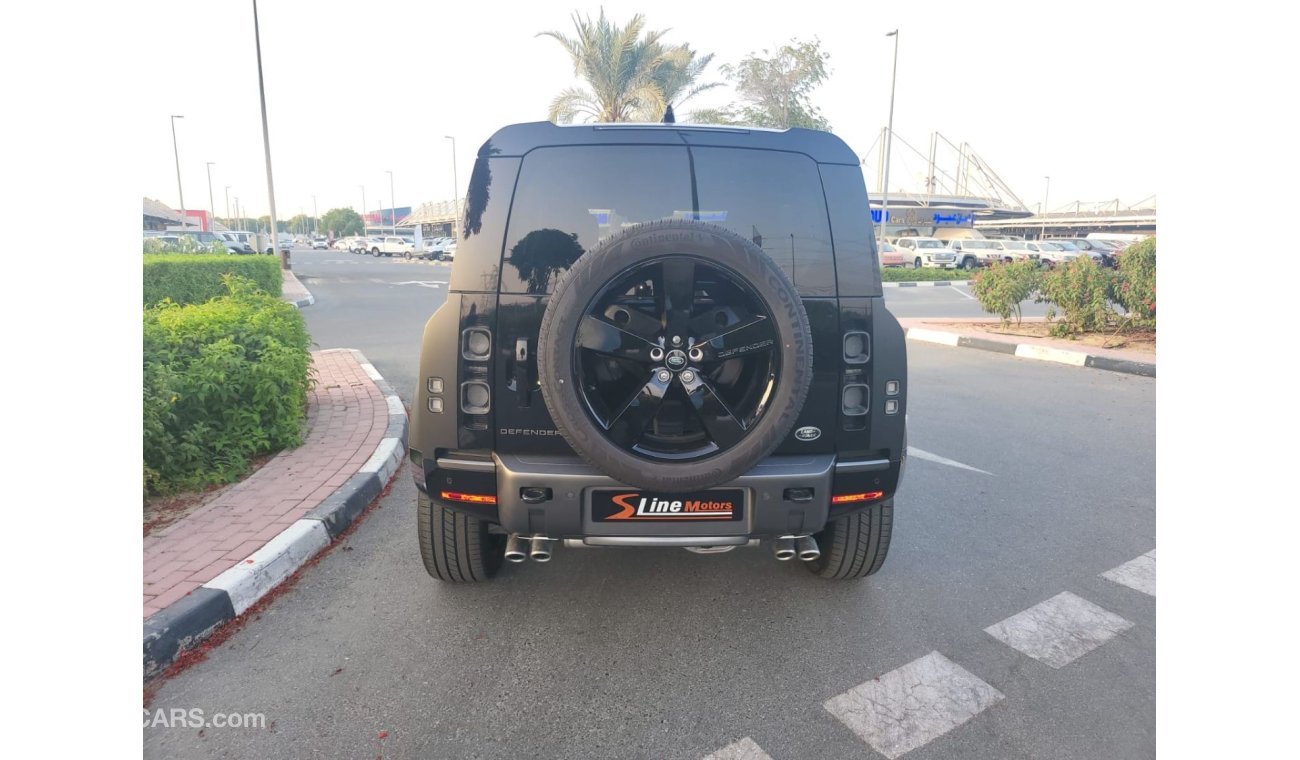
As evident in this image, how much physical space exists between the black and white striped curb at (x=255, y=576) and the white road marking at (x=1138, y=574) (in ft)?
13.0

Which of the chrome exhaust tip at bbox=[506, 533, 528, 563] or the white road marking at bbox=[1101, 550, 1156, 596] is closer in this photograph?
the chrome exhaust tip at bbox=[506, 533, 528, 563]

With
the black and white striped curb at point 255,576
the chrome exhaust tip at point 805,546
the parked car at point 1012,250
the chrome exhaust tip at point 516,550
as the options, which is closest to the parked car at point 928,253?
the parked car at point 1012,250

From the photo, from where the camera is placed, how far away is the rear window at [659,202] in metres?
2.65

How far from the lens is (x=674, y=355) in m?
2.45

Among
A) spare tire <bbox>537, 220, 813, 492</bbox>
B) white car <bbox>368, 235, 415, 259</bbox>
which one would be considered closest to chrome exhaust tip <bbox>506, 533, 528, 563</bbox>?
spare tire <bbox>537, 220, 813, 492</bbox>

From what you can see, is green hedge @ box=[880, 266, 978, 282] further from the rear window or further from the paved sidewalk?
the rear window

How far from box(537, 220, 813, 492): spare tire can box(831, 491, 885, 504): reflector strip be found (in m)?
0.48

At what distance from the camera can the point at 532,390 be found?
260 cm

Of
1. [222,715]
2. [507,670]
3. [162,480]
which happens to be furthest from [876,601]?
[162,480]

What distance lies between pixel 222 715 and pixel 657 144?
2.59 m

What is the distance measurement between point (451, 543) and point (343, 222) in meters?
123

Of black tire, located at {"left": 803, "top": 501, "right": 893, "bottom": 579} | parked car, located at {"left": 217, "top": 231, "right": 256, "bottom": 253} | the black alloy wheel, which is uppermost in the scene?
parked car, located at {"left": 217, "top": 231, "right": 256, "bottom": 253}

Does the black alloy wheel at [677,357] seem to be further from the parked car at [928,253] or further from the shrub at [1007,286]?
the parked car at [928,253]

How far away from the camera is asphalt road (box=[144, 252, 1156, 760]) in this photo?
7.71 feet
